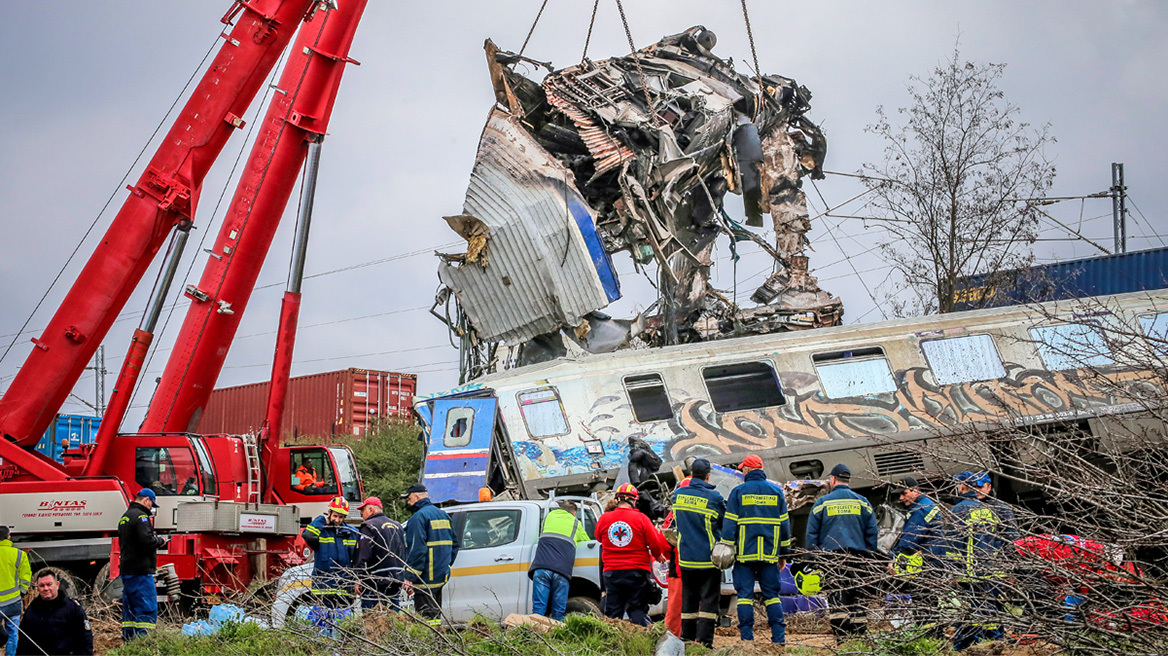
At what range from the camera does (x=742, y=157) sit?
809 inches

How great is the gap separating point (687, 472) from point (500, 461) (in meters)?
2.51

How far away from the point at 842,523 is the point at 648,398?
607 centimetres

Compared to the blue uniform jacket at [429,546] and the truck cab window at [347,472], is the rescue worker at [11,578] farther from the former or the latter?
the truck cab window at [347,472]

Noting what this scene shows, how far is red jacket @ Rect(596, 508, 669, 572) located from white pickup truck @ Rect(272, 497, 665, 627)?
0.79 metres

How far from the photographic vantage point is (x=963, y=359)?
14531 millimetres

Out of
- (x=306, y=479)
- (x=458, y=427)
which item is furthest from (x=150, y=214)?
(x=306, y=479)

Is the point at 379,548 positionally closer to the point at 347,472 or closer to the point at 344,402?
the point at 347,472

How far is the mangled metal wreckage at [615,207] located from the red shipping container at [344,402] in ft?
35.7

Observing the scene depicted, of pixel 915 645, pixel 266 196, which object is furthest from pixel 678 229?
pixel 915 645

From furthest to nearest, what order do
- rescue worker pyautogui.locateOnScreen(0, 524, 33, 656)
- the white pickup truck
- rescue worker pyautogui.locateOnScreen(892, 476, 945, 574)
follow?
the white pickup truck < rescue worker pyautogui.locateOnScreen(0, 524, 33, 656) < rescue worker pyautogui.locateOnScreen(892, 476, 945, 574)

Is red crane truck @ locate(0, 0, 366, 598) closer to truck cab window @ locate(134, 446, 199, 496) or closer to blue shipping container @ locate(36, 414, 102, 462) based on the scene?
truck cab window @ locate(134, 446, 199, 496)

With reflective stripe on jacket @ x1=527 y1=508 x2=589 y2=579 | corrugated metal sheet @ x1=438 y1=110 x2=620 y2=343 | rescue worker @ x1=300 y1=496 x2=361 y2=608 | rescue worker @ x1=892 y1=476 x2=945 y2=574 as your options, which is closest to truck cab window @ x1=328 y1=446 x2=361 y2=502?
corrugated metal sheet @ x1=438 y1=110 x2=620 y2=343

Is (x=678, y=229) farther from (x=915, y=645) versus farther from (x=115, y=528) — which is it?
(x=915, y=645)

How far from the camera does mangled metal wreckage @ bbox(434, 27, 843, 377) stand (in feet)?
59.2
